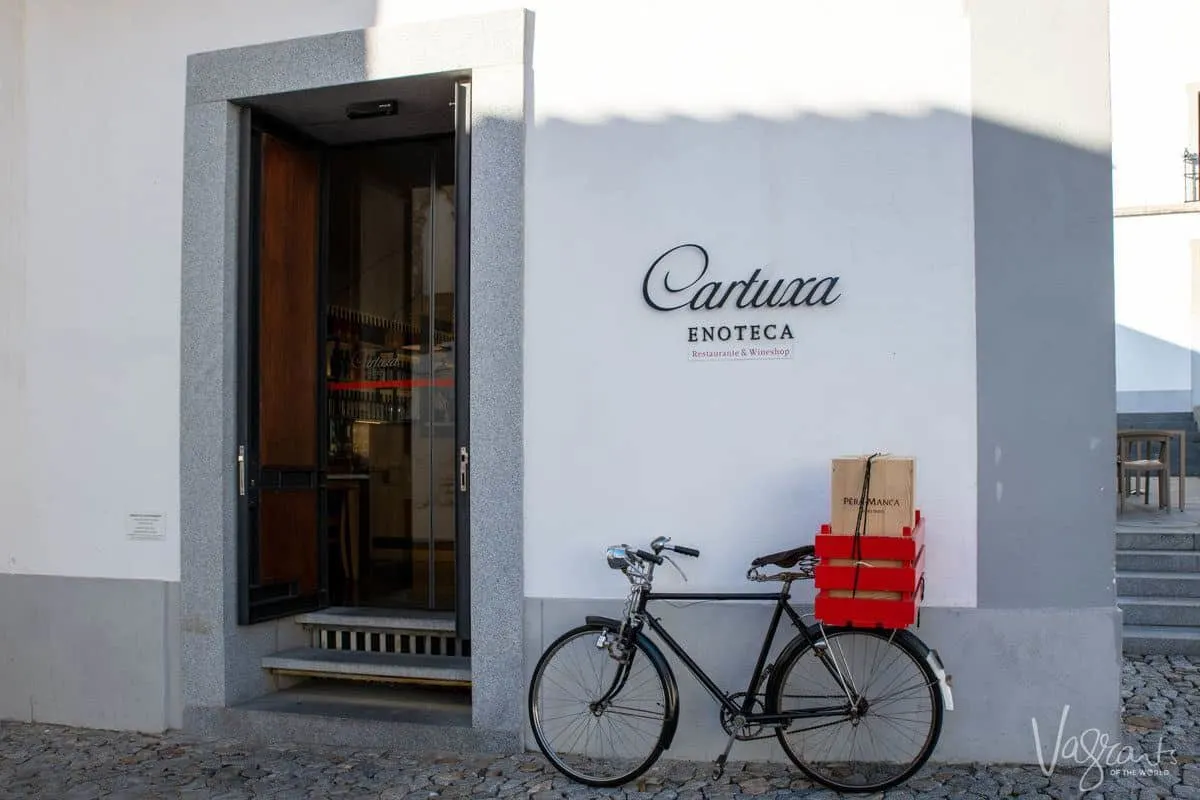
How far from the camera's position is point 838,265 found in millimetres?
5191

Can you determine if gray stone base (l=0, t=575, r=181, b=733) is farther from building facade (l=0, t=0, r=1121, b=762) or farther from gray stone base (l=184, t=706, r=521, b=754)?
gray stone base (l=184, t=706, r=521, b=754)

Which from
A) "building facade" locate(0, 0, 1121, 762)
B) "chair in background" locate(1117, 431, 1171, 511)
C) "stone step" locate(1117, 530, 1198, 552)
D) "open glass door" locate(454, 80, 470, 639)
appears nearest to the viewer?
"building facade" locate(0, 0, 1121, 762)

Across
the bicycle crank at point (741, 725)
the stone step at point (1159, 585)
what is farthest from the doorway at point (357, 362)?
the stone step at point (1159, 585)

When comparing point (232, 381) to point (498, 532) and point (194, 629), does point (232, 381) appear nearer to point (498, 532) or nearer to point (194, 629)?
point (194, 629)

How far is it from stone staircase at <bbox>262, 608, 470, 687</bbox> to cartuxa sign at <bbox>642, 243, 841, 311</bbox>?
227 centimetres

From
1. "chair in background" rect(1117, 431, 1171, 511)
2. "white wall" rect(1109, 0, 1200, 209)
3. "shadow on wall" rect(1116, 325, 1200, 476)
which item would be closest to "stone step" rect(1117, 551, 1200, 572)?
"chair in background" rect(1117, 431, 1171, 511)

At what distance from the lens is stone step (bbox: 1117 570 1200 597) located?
24.4ft

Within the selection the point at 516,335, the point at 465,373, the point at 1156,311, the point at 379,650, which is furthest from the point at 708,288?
the point at 1156,311

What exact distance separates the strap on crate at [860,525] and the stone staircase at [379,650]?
2.40 metres

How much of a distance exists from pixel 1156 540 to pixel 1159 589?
17.1 inches

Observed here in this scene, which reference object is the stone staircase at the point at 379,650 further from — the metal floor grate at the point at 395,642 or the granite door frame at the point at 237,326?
the granite door frame at the point at 237,326

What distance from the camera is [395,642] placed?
6.45 meters

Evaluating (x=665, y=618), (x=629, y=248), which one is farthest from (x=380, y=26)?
(x=665, y=618)

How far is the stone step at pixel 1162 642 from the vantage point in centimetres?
695
